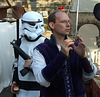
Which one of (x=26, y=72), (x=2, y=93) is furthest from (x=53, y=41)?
(x=2, y=93)

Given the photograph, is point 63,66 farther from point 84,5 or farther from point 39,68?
point 84,5

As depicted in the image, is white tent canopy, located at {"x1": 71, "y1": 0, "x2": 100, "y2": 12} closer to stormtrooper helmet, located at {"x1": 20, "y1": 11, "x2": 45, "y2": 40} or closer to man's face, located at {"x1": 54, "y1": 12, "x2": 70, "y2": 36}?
stormtrooper helmet, located at {"x1": 20, "y1": 11, "x2": 45, "y2": 40}

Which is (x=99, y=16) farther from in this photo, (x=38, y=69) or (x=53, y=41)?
(x=38, y=69)

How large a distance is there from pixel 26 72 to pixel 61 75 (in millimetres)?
870

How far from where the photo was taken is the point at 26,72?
2.15 meters

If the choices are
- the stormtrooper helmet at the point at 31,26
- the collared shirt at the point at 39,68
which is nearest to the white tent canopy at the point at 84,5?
the stormtrooper helmet at the point at 31,26

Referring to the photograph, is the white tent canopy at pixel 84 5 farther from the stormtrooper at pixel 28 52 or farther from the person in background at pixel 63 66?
the person in background at pixel 63 66

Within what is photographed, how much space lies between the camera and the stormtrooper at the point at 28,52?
231cm

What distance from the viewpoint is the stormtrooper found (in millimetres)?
2314

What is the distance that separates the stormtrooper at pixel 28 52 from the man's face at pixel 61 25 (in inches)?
37.1

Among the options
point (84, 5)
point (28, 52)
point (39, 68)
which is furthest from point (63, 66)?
point (84, 5)

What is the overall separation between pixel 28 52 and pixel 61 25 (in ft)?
3.49

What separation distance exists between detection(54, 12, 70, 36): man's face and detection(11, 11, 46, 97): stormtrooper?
94 cm

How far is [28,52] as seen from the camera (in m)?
2.38
